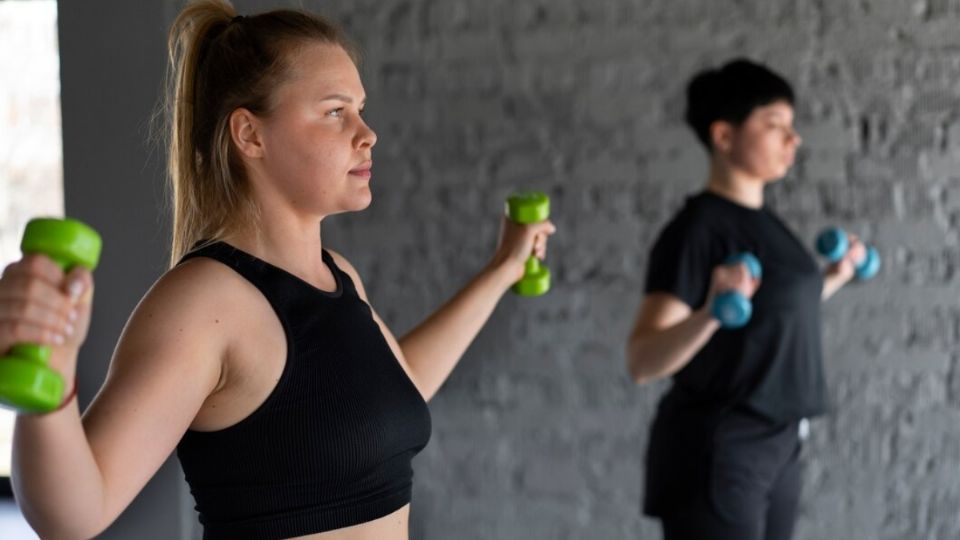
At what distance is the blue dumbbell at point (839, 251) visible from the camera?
7.72 feet

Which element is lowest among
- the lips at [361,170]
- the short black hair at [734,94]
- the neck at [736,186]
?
the neck at [736,186]

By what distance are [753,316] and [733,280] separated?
0.21 metres

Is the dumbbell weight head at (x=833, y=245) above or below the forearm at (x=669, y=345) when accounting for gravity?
above

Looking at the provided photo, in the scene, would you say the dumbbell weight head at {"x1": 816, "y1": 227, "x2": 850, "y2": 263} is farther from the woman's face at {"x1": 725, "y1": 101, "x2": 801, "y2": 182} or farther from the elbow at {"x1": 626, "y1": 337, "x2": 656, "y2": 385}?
the elbow at {"x1": 626, "y1": 337, "x2": 656, "y2": 385}

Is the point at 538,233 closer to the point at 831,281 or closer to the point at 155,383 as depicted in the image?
the point at 155,383

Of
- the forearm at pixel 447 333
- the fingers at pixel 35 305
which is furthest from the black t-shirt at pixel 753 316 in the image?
the fingers at pixel 35 305

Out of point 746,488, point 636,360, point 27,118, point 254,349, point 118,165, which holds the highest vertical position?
point 27,118

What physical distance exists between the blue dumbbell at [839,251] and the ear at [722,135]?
1.00ft

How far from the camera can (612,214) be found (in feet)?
8.79

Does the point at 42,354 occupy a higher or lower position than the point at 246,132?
lower

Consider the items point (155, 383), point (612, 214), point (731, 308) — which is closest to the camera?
point (155, 383)

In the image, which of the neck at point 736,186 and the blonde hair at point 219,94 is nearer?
the blonde hair at point 219,94

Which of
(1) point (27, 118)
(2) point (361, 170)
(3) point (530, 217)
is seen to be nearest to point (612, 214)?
(3) point (530, 217)

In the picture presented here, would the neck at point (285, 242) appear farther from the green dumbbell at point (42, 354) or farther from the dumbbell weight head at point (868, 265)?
the dumbbell weight head at point (868, 265)
